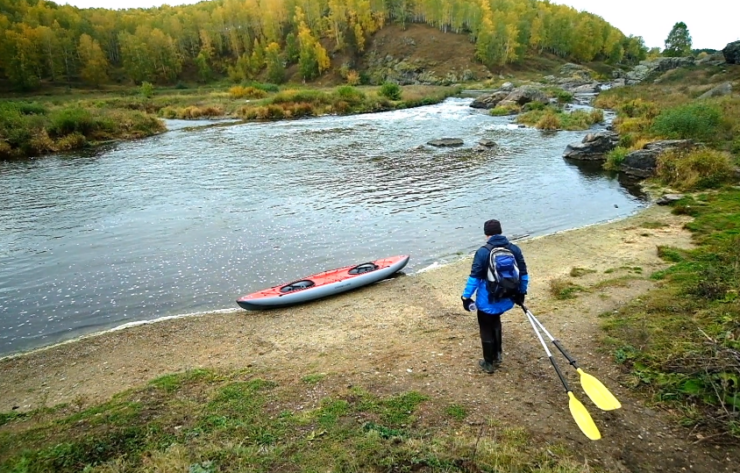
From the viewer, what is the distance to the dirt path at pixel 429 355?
18.6 feet

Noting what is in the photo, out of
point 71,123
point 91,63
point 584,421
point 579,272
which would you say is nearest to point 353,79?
point 91,63

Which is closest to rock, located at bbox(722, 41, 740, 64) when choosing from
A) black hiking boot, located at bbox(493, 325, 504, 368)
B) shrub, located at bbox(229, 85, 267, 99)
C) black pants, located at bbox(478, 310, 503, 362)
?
shrub, located at bbox(229, 85, 267, 99)

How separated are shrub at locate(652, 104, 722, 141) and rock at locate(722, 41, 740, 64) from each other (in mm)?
37931

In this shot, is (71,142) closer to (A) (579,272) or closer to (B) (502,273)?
(A) (579,272)

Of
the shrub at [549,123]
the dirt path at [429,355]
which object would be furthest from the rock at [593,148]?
the dirt path at [429,355]

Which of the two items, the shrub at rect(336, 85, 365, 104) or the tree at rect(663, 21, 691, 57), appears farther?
the tree at rect(663, 21, 691, 57)

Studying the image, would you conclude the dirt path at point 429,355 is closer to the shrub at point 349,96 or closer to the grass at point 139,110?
the grass at point 139,110

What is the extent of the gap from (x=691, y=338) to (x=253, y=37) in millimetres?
142541

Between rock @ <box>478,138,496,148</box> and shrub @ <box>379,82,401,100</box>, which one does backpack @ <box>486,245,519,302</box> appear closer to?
rock @ <box>478,138,496,148</box>

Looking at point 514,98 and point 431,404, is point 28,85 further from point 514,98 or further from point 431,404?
point 431,404

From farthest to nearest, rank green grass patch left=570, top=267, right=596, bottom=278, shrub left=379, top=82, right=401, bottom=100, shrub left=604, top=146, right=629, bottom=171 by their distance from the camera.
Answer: shrub left=379, top=82, right=401, bottom=100 < shrub left=604, top=146, right=629, bottom=171 < green grass patch left=570, top=267, right=596, bottom=278

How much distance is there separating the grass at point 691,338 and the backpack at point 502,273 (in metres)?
2.32

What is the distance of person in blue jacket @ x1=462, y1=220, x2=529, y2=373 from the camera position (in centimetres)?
685

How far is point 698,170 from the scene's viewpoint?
19.9 metres
